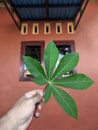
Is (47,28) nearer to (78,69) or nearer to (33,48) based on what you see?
(33,48)

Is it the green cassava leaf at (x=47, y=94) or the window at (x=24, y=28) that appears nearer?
the green cassava leaf at (x=47, y=94)

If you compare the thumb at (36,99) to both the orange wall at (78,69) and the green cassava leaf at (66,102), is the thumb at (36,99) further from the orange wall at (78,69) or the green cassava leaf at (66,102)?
the orange wall at (78,69)

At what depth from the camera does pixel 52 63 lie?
727 millimetres

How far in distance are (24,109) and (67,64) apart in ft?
0.81

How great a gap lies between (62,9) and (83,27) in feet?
1.32

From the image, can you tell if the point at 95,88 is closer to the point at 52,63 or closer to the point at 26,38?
the point at 26,38

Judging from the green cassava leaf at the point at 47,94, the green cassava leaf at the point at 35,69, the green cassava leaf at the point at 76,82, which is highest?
the green cassava leaf at the point at 35,69

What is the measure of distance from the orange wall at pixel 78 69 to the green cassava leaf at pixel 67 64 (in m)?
1.74

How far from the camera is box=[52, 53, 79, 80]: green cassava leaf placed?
707 mm

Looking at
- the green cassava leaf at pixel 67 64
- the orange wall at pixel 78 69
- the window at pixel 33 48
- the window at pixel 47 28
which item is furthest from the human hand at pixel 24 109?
the window at pixel 47 28

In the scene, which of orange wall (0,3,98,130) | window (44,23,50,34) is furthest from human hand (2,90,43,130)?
window (44,23,50,34)

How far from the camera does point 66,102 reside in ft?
2.25

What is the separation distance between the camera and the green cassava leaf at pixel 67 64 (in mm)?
707

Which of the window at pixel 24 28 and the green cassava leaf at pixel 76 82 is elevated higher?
the window at pixel 24 28
